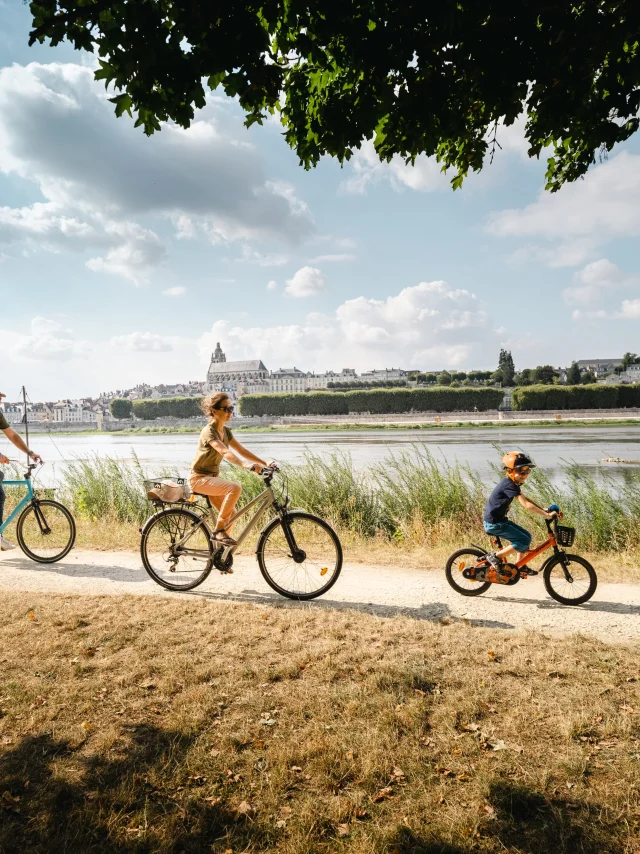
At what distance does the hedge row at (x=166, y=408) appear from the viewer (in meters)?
138

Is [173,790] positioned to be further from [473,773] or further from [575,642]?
[575,642]

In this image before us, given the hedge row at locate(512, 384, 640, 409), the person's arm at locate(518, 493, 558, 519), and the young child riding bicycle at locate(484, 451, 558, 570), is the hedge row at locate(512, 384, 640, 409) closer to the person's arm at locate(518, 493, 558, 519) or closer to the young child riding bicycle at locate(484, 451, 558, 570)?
the young child riding bicycle at locate(484, 451, 558, 570)

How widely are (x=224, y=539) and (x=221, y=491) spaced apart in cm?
53

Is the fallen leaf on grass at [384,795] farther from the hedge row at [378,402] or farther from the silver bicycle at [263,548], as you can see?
the hedge row at [378,402]

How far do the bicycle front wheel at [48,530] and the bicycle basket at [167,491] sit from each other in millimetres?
2586

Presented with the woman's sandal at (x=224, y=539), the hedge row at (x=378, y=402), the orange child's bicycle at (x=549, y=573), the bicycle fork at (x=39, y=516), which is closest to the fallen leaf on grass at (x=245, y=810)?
the woman's sandal at (x=224, y=539)

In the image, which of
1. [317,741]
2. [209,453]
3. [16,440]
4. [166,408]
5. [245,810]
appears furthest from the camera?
[166,408]

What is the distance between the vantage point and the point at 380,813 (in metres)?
2.74

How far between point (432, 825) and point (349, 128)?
14.6ft

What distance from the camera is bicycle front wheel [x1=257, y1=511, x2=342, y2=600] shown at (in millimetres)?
5969

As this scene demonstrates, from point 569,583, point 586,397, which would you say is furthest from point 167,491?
point 586,397

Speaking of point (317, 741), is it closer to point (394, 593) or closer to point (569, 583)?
point (394, 593)

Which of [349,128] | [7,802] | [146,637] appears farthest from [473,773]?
[349,128]

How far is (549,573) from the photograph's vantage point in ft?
19.3
